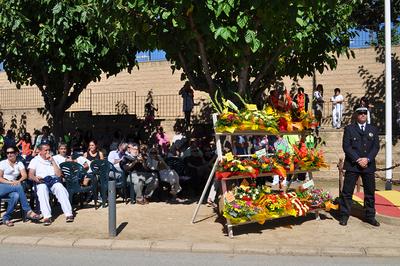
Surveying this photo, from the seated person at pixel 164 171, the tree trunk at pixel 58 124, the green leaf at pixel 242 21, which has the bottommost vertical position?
the seated person at pixel 164 171

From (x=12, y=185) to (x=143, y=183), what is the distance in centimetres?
293

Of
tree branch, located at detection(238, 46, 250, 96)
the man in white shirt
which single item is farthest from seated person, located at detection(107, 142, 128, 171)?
the man in white shirt

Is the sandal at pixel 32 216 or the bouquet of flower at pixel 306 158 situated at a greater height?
the bouquet of flower at pixel 306 158

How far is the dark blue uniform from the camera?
8602 mm

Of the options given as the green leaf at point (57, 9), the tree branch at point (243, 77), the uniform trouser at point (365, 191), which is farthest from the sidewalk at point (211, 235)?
the green leaf at point (57, 9)

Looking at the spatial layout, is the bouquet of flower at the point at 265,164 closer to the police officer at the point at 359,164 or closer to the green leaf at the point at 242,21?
the police officer at the point at 359,164

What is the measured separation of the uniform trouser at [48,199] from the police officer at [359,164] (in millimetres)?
4898

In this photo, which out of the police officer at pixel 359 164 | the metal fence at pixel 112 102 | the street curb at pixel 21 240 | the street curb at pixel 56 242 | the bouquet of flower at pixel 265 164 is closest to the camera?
the street curb at pixel 56 242

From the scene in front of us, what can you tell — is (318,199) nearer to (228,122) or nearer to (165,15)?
(228,122)

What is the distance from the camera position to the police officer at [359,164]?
859cm

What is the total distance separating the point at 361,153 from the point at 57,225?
543cm

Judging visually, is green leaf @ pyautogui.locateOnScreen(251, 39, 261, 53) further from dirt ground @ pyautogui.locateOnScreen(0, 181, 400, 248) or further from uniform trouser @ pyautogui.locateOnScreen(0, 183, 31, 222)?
uniform trouser @ pyautogui.locateOnScreen(0, 183, 31, 222)

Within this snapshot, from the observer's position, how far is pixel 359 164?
8.53 metres

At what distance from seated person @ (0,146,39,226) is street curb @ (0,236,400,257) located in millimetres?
1128
